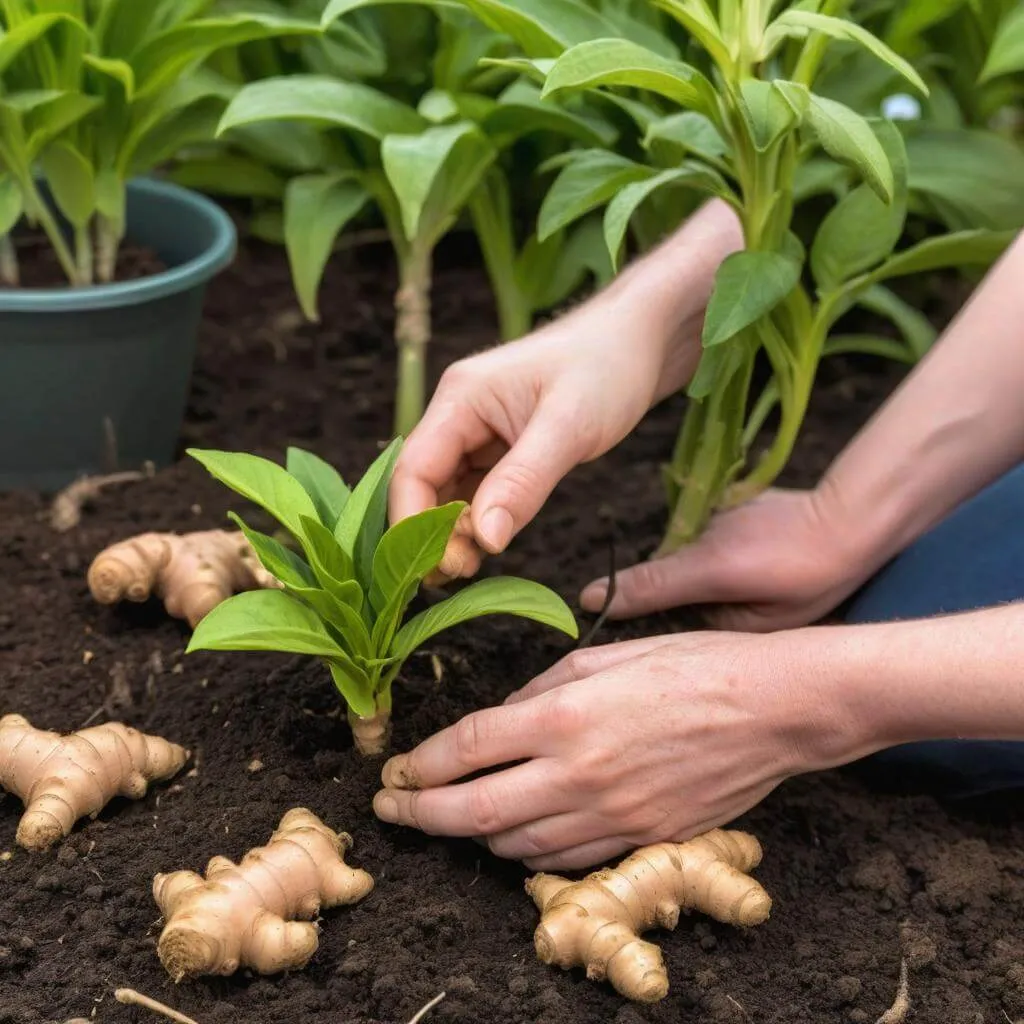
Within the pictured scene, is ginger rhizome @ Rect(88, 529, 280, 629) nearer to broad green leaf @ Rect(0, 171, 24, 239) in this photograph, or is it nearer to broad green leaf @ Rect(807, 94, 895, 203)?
broad green leaf @ Rect(0, 171, 24, 239)

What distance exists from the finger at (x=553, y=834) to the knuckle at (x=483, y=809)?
0.03 m

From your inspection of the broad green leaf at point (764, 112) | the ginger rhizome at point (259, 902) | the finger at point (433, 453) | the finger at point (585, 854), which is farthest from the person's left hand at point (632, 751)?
the broad green leaf at point (764, 112)

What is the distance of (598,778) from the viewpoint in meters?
1.26

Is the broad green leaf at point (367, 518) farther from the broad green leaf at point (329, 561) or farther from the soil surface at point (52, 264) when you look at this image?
the soil surface at point (52, 264)

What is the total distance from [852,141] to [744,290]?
19 centimetres

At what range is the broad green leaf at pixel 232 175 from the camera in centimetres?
213

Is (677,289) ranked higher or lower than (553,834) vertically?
higher

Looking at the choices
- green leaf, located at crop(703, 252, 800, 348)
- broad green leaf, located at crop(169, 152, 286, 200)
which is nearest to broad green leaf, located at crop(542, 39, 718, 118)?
green leaf, located at crop(703, 252, 800, 348)

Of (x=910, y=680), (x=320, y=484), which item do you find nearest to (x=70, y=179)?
(x=320, y=484)

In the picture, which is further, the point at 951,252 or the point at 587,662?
the point at 951,252

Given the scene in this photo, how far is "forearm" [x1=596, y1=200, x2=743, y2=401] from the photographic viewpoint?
156 cm

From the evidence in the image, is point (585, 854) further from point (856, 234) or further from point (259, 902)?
point (856, 234)

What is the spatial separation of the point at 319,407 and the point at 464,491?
0.75 m

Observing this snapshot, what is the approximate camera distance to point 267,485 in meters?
1.33
